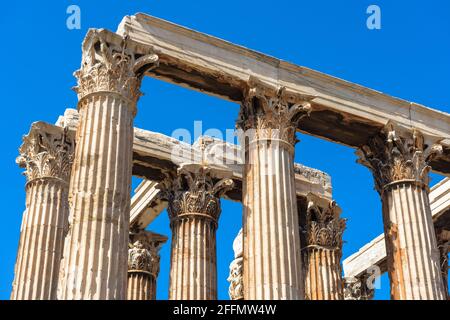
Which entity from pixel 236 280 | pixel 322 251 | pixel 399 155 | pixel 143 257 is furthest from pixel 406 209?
pixel 236 280

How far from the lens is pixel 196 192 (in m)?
29.0

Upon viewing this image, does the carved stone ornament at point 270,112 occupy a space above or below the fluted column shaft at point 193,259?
above

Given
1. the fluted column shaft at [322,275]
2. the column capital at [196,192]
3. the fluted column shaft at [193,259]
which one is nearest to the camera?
the fluted column shaft at [193,259]

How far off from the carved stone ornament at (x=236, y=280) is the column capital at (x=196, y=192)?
6772mm

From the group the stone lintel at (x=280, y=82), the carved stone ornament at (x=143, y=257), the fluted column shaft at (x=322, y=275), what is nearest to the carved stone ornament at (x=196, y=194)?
the carved stone ornament at (x=143, y=257)

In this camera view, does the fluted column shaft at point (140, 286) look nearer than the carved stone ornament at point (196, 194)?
No

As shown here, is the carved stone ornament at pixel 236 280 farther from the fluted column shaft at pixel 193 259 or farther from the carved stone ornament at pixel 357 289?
the fluted column shaft at pixel 193 259

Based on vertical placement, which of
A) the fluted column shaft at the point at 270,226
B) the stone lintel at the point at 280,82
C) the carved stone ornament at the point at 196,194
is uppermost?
the stone lintel at the point at 280,82

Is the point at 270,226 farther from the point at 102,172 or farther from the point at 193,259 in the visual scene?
the point at 193,259

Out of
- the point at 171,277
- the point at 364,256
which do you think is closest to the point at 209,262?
the point at 171,277

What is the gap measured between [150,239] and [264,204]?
36.3ft

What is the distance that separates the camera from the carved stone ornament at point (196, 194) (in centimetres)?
2873

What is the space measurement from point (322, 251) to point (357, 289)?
768cm

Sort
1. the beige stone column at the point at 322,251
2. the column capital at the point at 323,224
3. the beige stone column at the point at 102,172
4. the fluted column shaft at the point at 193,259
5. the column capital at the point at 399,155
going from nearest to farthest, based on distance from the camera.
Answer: the beige stone column at the point at 102,172, the column capital at the point at 399,155, the fluted column shaft at the point at 193,259, the beige stone column at the point at 322,251, the column capital at the point at 323,224
